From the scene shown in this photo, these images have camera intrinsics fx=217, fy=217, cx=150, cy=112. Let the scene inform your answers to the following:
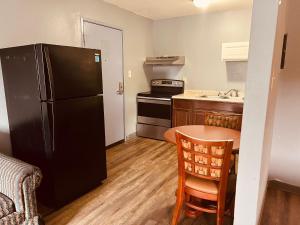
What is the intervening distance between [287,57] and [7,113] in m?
3.11

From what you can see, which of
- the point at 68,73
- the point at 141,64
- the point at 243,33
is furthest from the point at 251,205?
the point at 141,64

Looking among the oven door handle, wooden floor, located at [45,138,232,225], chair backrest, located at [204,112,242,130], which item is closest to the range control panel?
the oven door handle

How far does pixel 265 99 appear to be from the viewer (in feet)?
4.20

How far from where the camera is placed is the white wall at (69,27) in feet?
7.74

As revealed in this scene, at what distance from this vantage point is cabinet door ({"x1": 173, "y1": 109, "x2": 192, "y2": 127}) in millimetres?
3943

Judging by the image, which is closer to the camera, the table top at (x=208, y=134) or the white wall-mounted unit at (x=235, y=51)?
the table top at (x=208, y=134)

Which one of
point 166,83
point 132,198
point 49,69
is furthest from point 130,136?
point 49,69

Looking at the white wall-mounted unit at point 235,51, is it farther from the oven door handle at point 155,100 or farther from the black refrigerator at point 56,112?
the black refrigerator at point 56,112

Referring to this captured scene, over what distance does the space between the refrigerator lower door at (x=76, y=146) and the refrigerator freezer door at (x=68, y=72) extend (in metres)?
0.09

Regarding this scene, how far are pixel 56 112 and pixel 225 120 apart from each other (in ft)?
5.94

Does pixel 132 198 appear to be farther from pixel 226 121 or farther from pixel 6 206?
pixel 226 121

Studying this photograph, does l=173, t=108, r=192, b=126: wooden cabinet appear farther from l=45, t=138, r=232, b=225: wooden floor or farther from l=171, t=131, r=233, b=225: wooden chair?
l=171, t=131, r=233, b=225: wooden chair

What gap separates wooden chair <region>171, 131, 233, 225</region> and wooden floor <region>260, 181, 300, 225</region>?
0.73 m

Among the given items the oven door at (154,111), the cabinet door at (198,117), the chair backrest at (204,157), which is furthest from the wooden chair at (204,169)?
the oven door at (154,111)
